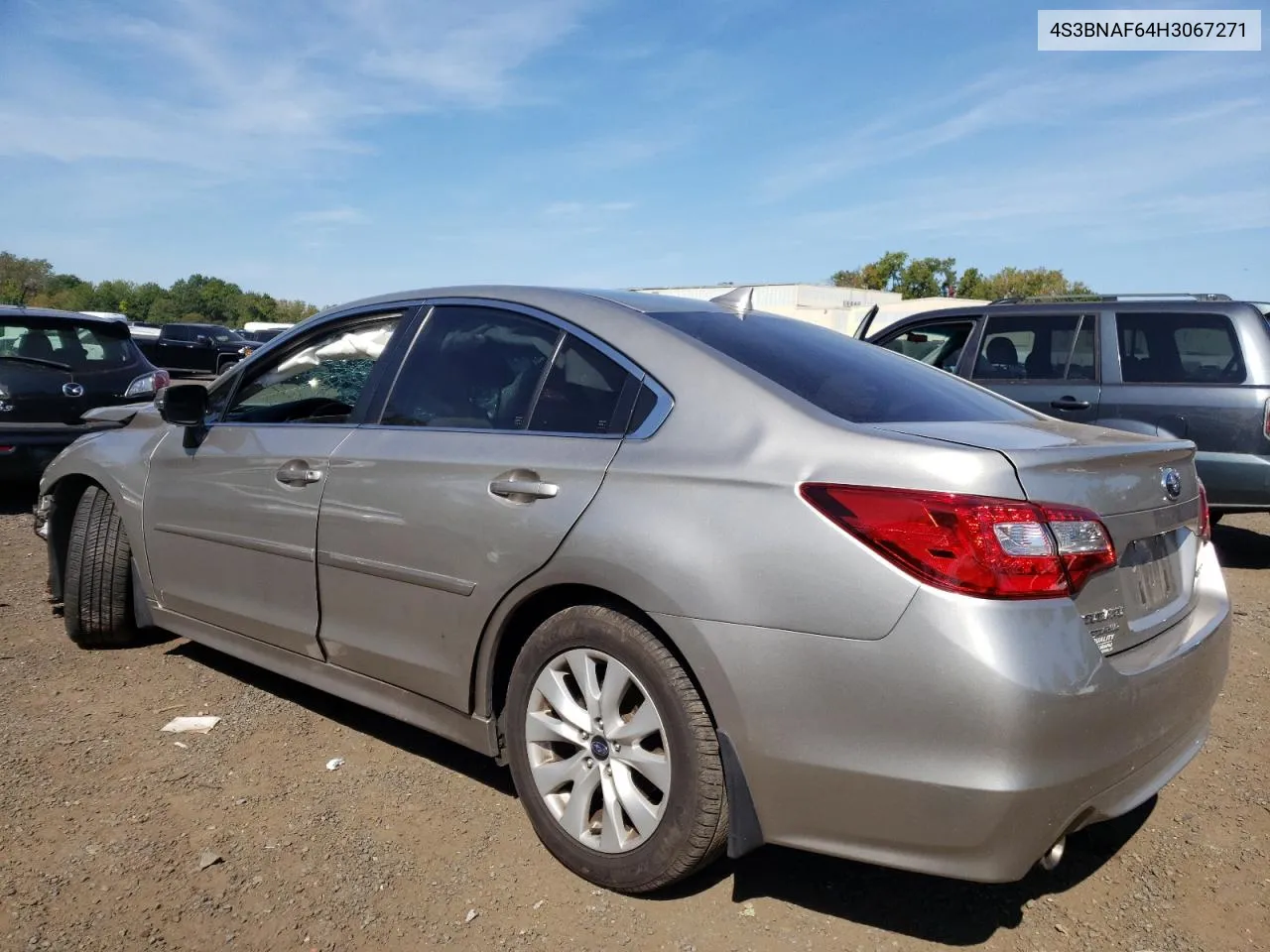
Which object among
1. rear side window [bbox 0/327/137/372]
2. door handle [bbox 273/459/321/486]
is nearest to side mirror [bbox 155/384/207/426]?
door handle [bbox 273/459/321/486]

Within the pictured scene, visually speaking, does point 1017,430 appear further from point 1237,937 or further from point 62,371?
point 62,371

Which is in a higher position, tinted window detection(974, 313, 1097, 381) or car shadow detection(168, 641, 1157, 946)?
tinted window detection(974, 313, 1097, 381)

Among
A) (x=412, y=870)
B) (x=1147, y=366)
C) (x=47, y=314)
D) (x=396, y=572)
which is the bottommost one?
(x=412, y=870)

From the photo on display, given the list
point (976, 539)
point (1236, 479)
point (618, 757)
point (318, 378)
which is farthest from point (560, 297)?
point (1236, 479)

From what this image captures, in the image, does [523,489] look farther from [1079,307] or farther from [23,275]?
[23,275]

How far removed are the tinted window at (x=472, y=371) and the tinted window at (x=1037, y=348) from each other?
5.19 meters

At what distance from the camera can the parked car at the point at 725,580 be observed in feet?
7.00

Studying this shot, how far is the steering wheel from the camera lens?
12.2ft

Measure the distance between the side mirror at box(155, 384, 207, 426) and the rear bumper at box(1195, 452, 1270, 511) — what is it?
5727 mm

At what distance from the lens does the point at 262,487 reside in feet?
11.7

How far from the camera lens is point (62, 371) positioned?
803 centimetres

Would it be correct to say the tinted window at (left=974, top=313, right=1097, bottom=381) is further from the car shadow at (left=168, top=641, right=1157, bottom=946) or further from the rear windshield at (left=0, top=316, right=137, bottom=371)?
the rear windshield at (left=0, top=316, right=137, bottom=371)

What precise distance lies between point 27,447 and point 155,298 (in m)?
85.7

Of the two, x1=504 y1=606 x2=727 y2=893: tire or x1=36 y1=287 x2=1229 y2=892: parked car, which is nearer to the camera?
x1=36 y1=287 x2=1229 y2=892: parked car
